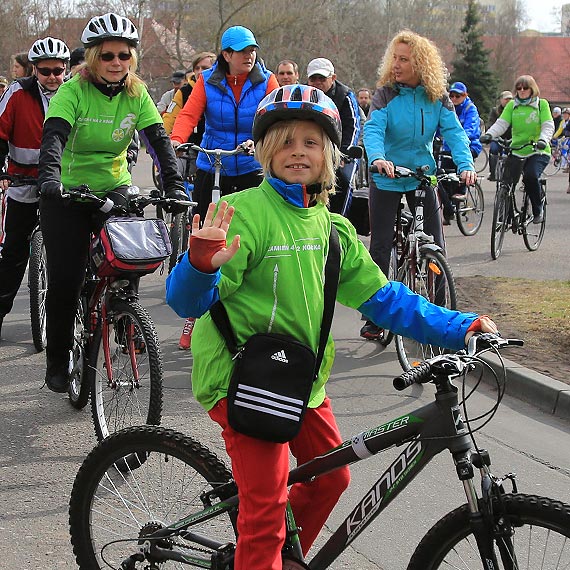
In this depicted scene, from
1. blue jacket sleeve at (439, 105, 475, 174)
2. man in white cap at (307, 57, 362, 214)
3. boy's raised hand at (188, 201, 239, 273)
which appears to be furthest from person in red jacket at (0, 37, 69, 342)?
boy's raised hand at (188, 201, 239, 273)

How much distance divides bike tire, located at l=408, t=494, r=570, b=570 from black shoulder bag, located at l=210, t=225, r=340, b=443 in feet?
1.64

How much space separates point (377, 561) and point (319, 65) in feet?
21.1

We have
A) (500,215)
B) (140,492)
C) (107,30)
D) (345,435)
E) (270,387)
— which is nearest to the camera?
(270,387)

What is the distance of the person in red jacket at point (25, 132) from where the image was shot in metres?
6.59

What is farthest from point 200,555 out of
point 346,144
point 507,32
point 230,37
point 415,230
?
point 507,32

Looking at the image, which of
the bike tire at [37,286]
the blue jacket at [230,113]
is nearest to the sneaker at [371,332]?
the blue jacket at [230,113]

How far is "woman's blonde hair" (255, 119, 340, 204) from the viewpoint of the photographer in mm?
3051

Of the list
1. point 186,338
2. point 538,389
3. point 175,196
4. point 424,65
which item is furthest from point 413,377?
point 186,338

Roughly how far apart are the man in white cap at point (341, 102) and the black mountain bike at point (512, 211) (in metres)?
2.64

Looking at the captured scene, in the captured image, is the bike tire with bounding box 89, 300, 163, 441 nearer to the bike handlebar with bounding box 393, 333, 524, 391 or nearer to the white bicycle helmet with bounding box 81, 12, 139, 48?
the white bicycle helmet with bounding box 81, 12, 139, 48

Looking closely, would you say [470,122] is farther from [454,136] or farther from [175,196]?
[175,196]

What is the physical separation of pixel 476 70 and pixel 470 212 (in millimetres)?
43240

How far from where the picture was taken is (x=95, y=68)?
16.7ft

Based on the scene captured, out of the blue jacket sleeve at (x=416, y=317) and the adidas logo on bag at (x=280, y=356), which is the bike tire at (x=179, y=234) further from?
the adidas logo on bag at (x=280, y=356)
